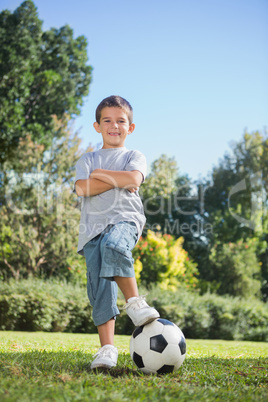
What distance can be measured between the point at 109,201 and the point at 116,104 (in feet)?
2.82

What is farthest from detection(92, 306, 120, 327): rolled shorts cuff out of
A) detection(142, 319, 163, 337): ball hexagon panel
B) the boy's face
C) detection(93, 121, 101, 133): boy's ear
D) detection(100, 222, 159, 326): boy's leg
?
detection(93, 121, 101, 133): boy's ear

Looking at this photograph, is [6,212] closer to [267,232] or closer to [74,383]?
[74,383]

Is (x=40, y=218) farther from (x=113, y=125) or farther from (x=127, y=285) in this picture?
(x=127, y=285)

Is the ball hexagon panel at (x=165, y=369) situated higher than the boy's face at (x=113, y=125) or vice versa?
the boy's face at (x=113, y=125)

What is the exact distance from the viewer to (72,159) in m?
14.1

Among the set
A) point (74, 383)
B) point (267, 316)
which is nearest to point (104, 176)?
point (74, 383)

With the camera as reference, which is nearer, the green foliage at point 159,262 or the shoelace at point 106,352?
the shoelace at point 106,352

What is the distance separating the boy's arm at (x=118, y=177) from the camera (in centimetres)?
319

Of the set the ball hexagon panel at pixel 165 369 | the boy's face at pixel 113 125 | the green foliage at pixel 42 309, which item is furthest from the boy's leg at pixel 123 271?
the green foliage at pixel 42 309

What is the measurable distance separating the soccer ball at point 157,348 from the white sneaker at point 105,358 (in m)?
0.19

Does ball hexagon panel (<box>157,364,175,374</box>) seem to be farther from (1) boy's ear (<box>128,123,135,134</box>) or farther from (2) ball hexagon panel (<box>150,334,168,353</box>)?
(1) boy's ear (<box>128,123,135,134</box>)

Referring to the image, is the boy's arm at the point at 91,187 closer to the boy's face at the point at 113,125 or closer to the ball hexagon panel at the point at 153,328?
the boy's face at the point at 113,125

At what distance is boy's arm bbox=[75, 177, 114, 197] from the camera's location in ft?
10.6

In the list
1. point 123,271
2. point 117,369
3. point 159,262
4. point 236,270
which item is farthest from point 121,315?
point 236,270
